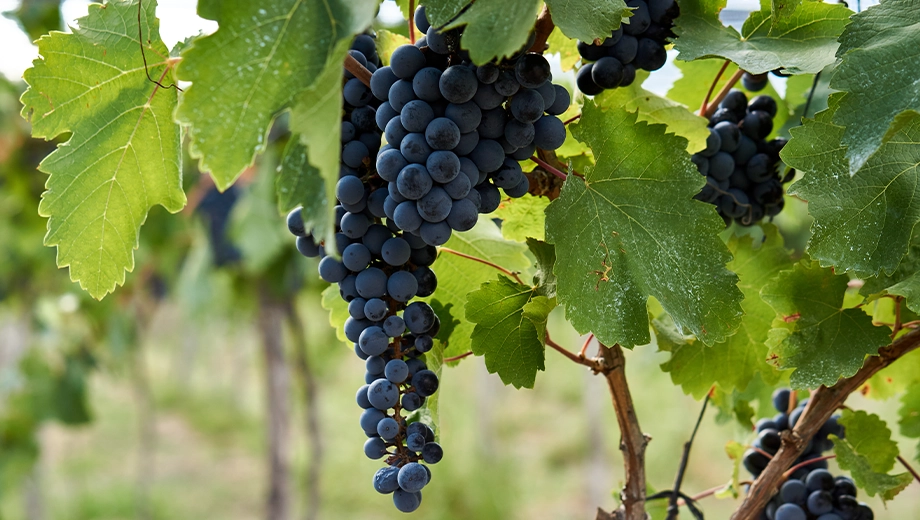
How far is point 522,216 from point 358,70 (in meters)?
0.23

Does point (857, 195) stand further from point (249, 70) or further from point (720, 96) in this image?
point (249, 70)

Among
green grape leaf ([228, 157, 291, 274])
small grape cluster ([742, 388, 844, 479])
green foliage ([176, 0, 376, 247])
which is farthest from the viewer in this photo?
green grape leaf ([228, 157, 291, 274])

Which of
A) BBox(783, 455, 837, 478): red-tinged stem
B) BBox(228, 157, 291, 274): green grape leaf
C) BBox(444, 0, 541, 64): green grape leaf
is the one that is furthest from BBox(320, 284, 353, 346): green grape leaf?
BBox(228, 157, 291, 274): green grape leaf

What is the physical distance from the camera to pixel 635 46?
611 mm

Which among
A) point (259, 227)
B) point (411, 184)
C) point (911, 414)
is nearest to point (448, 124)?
point (411, 184)

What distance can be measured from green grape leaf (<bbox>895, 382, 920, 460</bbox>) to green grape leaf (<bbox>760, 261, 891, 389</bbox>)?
29cm

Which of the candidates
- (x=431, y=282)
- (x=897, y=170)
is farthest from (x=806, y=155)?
(x=431, y=282)

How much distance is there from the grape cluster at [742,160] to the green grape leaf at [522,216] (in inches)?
6.4

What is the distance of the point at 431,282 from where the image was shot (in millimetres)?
592

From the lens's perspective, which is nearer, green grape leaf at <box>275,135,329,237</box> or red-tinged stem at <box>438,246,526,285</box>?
green grape leaf at <box>275,135,329,237</box>

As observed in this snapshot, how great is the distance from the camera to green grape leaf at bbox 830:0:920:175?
458 mm

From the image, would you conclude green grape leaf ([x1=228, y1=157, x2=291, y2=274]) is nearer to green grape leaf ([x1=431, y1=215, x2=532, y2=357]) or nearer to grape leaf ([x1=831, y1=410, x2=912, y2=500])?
green grape leaf ([x1=431, y1=215, x2=532, y2=357])

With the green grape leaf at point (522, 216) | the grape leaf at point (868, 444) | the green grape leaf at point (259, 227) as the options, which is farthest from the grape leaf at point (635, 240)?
the green grape leaf at point (259, 227)

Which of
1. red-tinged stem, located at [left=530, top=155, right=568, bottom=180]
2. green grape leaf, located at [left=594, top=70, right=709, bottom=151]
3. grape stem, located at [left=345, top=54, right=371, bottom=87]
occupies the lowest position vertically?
green grape leaf, located at [left=594, top=70, right=709, bottom=151]
